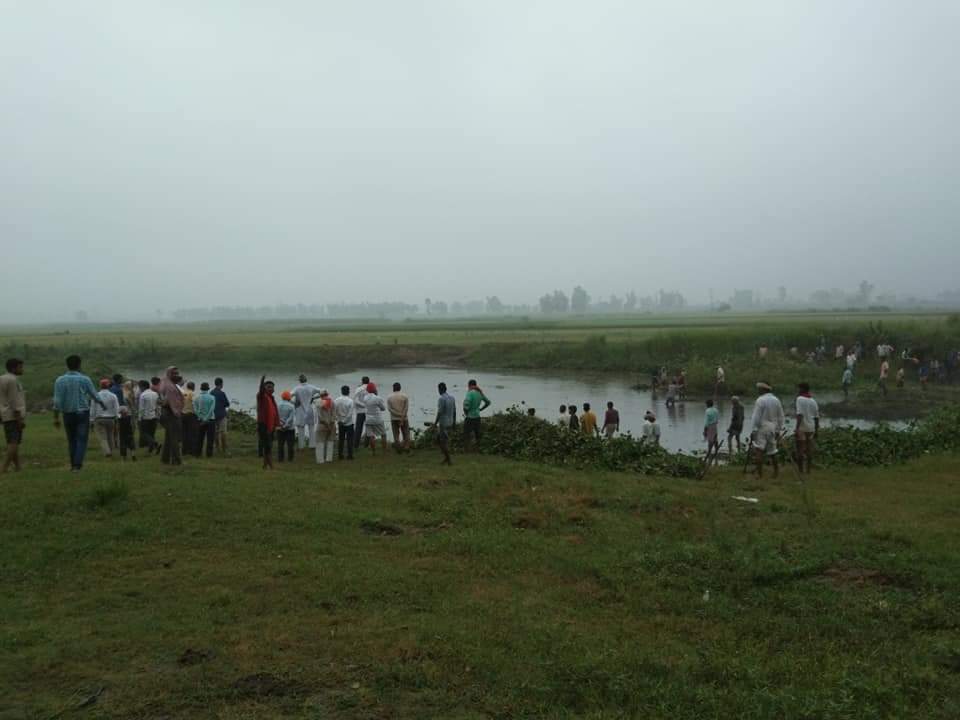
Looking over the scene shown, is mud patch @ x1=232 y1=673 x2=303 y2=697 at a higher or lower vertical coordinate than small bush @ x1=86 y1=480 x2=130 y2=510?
lower

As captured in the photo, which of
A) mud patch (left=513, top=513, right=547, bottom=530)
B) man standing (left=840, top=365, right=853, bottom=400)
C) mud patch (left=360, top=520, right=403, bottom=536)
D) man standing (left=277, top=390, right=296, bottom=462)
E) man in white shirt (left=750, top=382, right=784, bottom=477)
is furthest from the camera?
man standing (left=840, top=365, right=853, bottom=400)

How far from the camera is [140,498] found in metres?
10.3

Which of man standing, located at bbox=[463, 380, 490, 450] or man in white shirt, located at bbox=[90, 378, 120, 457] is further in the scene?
man standing, located at bbox=[463, 380, 490, 450]

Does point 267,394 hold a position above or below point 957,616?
above

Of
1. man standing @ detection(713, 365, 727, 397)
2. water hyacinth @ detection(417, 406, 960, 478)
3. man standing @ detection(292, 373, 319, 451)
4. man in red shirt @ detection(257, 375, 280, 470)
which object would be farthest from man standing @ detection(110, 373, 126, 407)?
man standing @ detection(713, 365, 727, 397)

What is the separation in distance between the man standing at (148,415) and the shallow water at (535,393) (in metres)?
10.7

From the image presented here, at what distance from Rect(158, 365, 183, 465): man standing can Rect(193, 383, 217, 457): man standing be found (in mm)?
2190

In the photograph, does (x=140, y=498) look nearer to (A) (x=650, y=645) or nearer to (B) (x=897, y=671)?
(A) (x=650, y=645)

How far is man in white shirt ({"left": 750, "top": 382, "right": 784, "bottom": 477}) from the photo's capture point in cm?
1471

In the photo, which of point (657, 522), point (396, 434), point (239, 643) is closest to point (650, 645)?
point (239, 643)

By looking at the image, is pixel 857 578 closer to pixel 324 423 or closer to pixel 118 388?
pixel 324 423

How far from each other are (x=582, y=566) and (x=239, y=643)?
160 inches

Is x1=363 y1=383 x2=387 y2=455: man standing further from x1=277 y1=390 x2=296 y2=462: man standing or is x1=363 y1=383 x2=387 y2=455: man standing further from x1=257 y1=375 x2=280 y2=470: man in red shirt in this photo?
x1=257 y1=375 x2=280 y2=470: man in red shirt

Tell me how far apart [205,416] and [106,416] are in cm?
213
